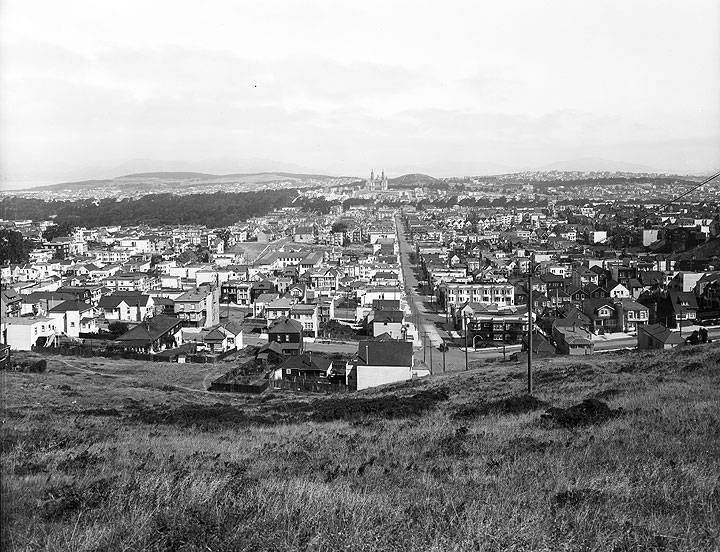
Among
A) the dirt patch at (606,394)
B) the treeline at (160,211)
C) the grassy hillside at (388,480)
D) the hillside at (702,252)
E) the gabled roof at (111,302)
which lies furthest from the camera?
the treeline at (160,211)

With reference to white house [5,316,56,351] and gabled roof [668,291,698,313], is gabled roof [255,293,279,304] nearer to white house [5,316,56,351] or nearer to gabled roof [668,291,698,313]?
white house [5,316,56,351]

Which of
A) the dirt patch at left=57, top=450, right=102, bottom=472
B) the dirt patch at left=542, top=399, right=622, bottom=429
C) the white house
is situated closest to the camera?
the dirt patch at left=57, top=450, right=102, bottom=472

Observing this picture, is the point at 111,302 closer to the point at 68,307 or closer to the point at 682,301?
the point at 68,307

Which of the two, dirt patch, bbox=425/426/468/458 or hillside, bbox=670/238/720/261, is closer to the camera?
dirt patch, bbox=425/426/468/458

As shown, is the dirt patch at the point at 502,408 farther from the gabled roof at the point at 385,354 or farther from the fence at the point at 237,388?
the gabled roof at the point at 385,354

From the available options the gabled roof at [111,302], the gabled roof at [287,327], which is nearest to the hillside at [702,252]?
the gabled roof at [287,327]

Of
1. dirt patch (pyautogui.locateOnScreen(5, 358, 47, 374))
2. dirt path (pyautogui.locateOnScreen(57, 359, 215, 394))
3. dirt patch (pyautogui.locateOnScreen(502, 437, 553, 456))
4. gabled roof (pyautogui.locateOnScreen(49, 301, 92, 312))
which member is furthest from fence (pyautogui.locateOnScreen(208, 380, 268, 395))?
gabled roof (pyautogui.locateOnScreen(49, 301, 92, 312))

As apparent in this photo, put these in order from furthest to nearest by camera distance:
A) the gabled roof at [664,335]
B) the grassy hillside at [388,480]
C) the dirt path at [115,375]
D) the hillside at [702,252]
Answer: the hillside at [702,252] → the gabled roof at [664,335] → the dirt path at [115,375] → the grassy hillside at [388,480]
